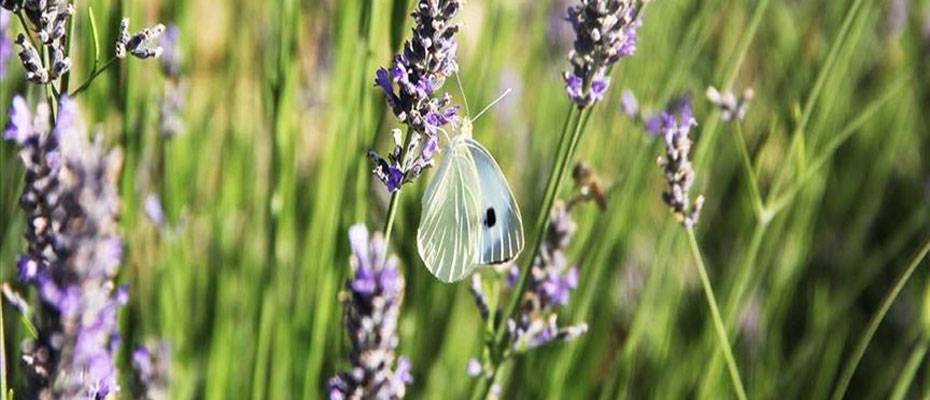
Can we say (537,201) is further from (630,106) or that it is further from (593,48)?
(593,48)

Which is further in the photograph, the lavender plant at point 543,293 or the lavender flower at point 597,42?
the lavender plant at point 543,293

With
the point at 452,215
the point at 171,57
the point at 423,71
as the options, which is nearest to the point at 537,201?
the point at 171,57

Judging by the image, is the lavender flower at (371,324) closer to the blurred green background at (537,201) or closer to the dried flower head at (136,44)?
the dried flower head at (136,44)

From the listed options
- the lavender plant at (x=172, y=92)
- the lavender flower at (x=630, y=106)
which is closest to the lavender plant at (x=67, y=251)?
the lavender plant at (x=172, y=92)

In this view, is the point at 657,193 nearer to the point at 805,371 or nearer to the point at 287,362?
the point at 805,371

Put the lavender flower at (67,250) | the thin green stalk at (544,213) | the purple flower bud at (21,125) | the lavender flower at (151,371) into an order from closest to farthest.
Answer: the lavender flower at (67,250)
the purple flower bud at (21,125)
the thin green stalk at (544,213)
the lavender flower at (151,371)

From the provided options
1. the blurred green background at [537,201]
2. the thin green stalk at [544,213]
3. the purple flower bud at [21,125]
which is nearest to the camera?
the purple flower bud at [21,125]
